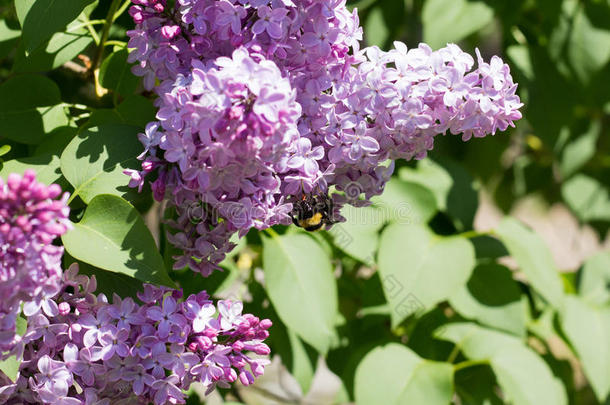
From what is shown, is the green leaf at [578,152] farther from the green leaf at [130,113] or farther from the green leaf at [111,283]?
the green leaf at [111,283]

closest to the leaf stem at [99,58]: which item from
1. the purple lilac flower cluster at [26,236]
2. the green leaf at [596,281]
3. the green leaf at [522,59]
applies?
the purple lilac flower cluster at [26,236]

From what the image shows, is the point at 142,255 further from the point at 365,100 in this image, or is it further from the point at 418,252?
the point at 418,252

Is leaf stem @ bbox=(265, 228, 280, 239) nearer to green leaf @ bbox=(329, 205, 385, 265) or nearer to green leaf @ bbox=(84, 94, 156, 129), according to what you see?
green leaf @ bbox=(329, 205, 385, 265)

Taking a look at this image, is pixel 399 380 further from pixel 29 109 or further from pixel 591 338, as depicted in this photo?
pixel 29 109

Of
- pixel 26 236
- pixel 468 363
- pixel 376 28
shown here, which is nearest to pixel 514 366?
pixel 468 363

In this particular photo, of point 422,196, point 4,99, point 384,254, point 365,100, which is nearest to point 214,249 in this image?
point 365,100
